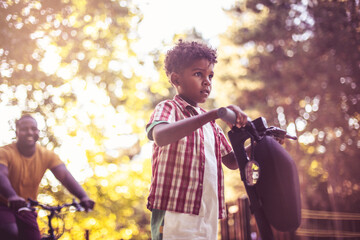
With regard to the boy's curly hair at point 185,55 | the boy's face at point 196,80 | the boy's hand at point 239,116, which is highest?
the boy's curly hair at point 185,55

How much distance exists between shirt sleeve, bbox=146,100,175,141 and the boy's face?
16 centimetres

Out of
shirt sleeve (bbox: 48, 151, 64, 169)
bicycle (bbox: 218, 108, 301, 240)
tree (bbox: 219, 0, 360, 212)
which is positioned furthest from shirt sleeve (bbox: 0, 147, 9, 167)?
tree (bbox: 219, 0, 360, 212)

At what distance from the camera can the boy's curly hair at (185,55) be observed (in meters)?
1.82

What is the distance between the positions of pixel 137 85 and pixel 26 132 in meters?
4.44

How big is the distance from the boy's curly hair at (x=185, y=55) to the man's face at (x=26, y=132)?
4.38 ft

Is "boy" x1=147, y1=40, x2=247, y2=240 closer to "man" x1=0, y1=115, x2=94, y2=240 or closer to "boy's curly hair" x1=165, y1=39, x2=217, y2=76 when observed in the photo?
"boy's curly hair" x1=165, y1=39, x2=217, y2=76

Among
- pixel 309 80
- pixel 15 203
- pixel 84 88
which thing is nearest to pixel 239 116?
pixel 15 203

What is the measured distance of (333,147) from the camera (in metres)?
9.95

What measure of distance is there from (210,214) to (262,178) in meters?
0.47

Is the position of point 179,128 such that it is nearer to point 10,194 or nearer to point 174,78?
point 174,78

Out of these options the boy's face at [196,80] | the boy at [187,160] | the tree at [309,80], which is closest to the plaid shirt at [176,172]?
the boy at [187,160]

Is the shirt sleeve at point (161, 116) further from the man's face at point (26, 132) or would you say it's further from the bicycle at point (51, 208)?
the man's face at point (26, 132)

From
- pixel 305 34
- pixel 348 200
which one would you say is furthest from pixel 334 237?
pixel 305 34

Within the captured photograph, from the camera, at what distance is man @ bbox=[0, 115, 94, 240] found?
7.71 ft
